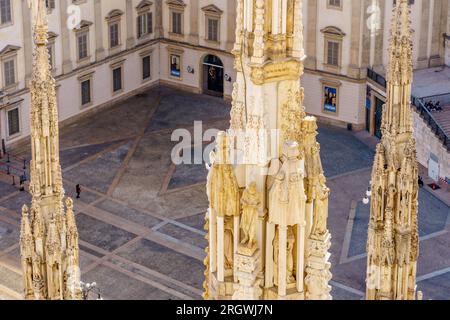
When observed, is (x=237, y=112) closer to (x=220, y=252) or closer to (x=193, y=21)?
(x=220, y=252)

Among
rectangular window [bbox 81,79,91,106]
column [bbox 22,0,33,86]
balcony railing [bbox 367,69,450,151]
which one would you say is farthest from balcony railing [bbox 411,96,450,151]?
column [bbox 22,0,33,86]

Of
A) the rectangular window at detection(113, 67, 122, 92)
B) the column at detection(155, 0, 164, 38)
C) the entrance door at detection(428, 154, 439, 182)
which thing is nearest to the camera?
the entrance door at detection(428, 154, 439, 182)

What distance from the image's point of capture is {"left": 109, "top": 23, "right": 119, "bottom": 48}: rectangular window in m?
113

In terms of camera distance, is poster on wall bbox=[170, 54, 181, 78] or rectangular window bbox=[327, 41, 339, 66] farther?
poster on wall bbox=[170, 54, 181, 78]

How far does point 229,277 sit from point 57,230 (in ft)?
17.7

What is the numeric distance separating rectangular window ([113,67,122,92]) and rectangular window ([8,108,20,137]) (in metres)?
14.4

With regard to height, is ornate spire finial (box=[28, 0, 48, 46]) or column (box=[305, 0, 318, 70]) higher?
ornate spire finial (box=[28, 0, 48, 46])

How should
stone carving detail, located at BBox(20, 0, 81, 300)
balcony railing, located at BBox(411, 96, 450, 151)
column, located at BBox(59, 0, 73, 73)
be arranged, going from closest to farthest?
stone carving detail, located at BBox(20, 0, 81, 300) < balcony railing, located at BBox(411, 96, 450, 151) < column, located at BBox(59, 0, 73, 73)

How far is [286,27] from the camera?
21.9 m

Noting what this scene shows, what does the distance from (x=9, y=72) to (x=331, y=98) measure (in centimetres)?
2988

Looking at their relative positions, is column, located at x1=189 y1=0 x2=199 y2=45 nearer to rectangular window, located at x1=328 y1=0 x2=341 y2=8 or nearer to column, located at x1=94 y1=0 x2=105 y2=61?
column, located at x1=94 y1=0 x2=105 y2=61

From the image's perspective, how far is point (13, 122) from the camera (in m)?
103
